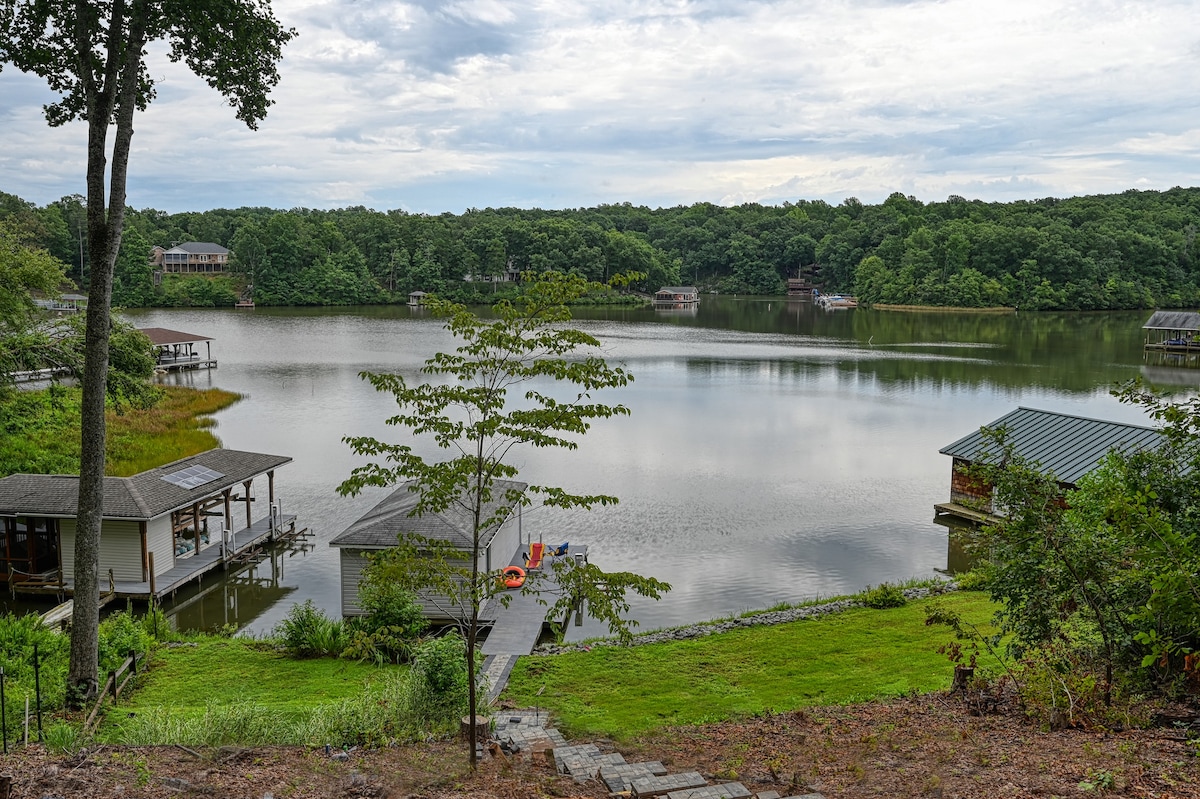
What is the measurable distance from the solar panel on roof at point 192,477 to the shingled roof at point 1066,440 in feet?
62.9

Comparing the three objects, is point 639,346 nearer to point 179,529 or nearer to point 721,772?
point 179,529

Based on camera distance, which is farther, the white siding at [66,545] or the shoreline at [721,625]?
the white siding at [66,545]

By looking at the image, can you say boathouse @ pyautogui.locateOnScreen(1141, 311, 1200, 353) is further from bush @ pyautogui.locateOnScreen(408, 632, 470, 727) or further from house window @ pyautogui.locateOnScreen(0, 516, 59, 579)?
house window @ pyautogui.locateOnScreen(0, 516, 59, 579)

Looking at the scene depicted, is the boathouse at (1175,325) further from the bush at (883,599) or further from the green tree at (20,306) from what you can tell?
the green tree at (20,306)

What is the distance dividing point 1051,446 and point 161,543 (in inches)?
922

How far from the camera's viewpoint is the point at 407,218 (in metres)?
138

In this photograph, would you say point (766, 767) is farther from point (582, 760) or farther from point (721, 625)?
point (721, 625)

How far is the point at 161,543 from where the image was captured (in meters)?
20.2

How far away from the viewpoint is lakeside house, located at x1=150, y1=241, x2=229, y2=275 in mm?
119375

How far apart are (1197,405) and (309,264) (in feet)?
393

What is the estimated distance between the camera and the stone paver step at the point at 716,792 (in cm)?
815

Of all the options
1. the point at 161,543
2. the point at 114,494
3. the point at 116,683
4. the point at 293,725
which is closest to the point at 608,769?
the point at 293,725

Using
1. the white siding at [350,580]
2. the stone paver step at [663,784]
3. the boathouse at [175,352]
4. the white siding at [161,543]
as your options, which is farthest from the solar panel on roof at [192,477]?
the boathouse at [175,352]

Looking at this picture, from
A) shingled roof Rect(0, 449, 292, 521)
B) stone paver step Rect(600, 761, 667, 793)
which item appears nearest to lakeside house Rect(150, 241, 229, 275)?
shingled roof Rect(0, 449, 292, 521)
